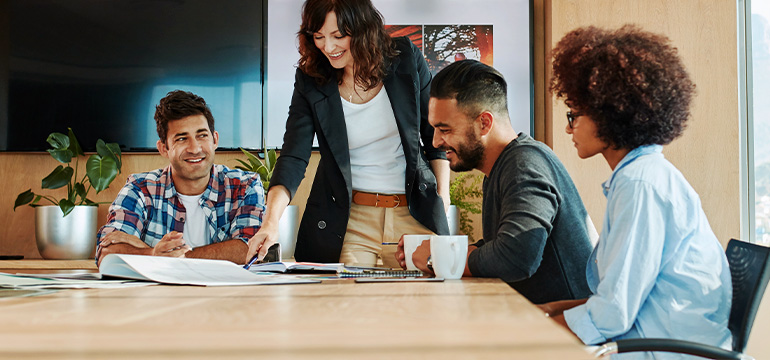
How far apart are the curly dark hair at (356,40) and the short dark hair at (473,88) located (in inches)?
13.8

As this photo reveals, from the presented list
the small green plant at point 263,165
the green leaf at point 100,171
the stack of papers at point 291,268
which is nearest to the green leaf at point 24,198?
the green leaf at point 100,171

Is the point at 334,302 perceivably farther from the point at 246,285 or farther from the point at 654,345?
the point at 654,345

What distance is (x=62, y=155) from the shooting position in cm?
324

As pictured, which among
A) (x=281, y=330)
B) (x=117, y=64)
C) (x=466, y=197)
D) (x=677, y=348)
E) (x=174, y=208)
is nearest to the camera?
(x=281, y=330)

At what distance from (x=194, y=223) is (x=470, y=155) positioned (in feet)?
3.76

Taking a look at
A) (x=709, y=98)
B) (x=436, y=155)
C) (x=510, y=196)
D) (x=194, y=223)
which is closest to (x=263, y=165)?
(x=194, y=223)

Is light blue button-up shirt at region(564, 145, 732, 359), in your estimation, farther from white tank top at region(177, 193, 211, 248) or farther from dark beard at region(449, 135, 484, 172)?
white tank top at region(177, 193, 211, 248)

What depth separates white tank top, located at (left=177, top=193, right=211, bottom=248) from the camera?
7.79ft

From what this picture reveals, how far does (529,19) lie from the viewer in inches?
136

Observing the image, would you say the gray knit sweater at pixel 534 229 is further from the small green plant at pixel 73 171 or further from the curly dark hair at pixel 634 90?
the small green plant at pixel 73 171

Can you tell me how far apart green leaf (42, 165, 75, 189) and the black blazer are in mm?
1571

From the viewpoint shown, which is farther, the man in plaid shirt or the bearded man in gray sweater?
the man in plaid shirt

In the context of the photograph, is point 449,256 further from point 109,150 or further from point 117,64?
point 117,64

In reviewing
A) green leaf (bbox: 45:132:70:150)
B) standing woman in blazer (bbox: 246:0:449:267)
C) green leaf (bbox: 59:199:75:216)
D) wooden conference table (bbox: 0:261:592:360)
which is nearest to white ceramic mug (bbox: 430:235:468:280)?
wooden conference table (bbox: 0:261:592:360)
